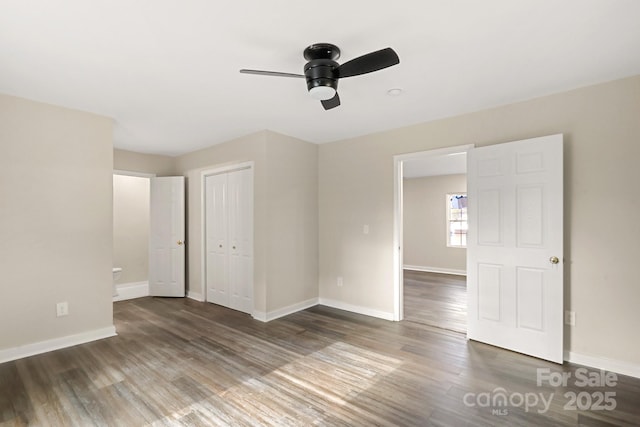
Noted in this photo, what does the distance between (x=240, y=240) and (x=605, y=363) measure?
13.3 ft

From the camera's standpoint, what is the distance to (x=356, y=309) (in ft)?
14.4

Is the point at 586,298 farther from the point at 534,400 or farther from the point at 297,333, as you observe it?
the point at 297,333

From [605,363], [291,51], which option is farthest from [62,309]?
[605,363]

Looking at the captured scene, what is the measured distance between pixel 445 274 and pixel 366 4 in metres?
6.96

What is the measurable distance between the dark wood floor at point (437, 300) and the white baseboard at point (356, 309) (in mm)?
282

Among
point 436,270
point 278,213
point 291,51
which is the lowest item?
point 436,270

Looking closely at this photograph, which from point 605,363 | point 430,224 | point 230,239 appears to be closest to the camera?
point 605,363

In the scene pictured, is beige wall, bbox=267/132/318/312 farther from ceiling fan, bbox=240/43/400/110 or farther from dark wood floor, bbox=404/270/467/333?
ceiling fan, bbox=240/43/400/110

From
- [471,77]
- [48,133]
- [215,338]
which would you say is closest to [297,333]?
[215,338]

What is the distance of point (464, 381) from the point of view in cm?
253

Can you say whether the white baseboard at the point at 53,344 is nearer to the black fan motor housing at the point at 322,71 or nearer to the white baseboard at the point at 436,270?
the black fan motor housing at the point at 322,71

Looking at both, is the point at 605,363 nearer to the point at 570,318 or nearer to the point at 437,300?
the point at 570,318

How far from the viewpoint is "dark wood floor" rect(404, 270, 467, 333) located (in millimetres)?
4024

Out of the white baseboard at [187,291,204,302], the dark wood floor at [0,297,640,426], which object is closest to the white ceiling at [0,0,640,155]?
the dark wood floor at [0,297,640,426]
